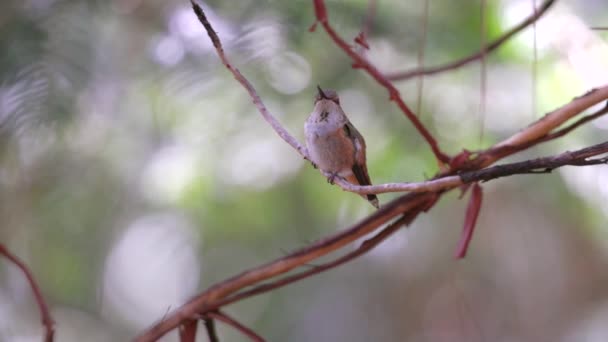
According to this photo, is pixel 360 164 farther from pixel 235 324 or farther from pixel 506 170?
pixel 506 170

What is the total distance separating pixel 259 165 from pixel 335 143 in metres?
1.02

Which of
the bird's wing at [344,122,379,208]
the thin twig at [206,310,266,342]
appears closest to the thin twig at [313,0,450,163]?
the thin twig at [206,310,266,342]

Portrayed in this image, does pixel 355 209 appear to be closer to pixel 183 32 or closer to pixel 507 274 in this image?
pixel 183 32

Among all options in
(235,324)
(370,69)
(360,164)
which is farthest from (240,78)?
(360,164)

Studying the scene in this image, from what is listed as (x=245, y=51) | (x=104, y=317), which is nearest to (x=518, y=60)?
(x=245, y=51)

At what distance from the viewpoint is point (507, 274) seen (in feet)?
9.90

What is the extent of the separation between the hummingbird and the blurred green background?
7.6 inches

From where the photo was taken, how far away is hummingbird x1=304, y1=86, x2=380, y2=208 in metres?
1.46

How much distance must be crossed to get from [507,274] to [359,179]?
69.0 inches

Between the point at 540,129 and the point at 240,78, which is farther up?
the point at 240,78

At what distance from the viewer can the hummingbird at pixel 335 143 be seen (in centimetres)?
146

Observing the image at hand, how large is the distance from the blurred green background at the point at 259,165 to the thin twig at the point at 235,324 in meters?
0.79

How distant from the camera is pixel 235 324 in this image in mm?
868

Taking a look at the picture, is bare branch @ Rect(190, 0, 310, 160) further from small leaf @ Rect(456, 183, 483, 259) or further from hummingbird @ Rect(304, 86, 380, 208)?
hummingbird @ Rect(304, 86, 380, 208)
